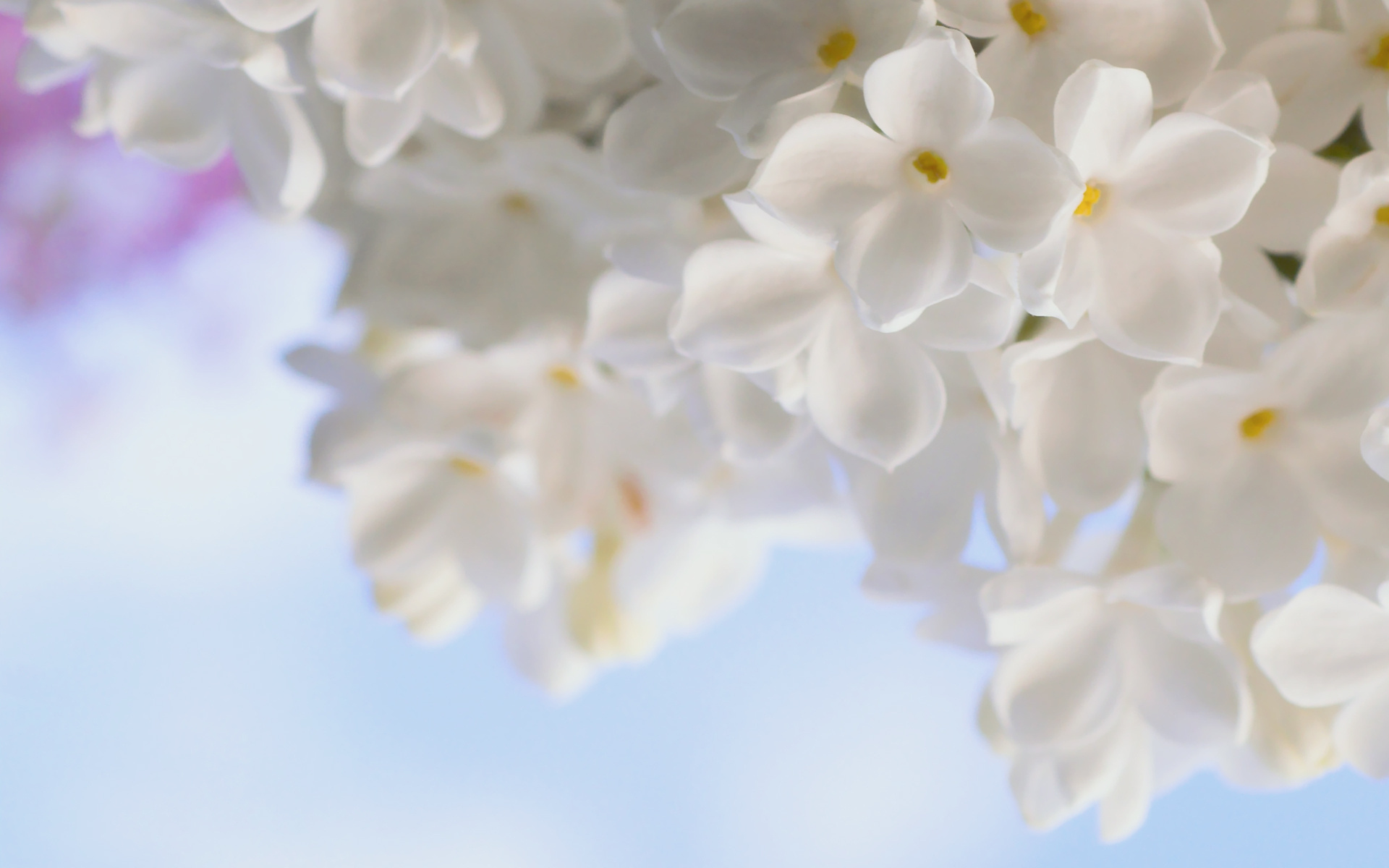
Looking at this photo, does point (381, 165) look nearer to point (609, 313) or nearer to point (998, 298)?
point (609, 313)

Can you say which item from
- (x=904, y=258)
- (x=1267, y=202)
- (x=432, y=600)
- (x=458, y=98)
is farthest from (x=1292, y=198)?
(x=432, y=600)

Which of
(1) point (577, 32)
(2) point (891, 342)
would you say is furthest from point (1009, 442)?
(1) point (577, 32)

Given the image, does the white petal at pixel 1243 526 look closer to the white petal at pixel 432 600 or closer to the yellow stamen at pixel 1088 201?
the yellow stamen at pixel 1088 201

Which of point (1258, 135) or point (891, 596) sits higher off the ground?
point (1258, 135)

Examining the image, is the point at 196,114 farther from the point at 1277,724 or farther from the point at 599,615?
the point at 1277,724

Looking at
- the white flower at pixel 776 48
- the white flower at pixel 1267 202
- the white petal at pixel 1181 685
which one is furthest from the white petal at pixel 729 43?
the white petal at pixel 1181 685
